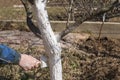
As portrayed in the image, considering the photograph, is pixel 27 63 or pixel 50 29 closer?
pixel 27 63

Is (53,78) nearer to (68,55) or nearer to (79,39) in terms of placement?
(68,55)

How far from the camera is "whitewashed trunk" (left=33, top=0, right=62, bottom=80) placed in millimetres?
3139

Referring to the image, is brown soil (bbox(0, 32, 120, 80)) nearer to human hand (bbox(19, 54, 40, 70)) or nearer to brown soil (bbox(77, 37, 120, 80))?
brown soil (bbox(77, 37, 120, 80))

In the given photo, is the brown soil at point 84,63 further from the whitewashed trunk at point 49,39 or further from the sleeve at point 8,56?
the sleeve at point 8,56

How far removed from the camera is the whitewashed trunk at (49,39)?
3139mm

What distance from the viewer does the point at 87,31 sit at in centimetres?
665

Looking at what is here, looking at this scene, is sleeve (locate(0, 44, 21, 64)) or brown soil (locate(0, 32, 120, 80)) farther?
brown soil (locate(0, 32, 120, 80))

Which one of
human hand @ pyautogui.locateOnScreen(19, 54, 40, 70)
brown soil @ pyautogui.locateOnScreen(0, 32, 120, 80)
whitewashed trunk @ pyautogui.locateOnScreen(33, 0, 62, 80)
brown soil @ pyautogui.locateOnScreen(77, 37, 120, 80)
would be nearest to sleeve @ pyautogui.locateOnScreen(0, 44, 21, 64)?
human hand @ pyautogui.locateOnScreen(19, 54, 40, 70)

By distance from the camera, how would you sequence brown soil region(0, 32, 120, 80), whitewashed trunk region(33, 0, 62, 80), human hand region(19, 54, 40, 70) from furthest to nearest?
brown soil region(0, 32, 120, 80)
whitewashed trunk region(33, 0, 62, 80)
human hand region(19, 54, 40, 70)

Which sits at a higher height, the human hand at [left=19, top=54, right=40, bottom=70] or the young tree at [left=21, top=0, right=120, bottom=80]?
the young tree at [left=21, top=0, right=120, bottom=80]

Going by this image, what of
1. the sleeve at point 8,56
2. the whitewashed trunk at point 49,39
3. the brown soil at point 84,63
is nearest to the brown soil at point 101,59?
the brown soil at point 84,63

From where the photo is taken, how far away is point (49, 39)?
3.29 metres

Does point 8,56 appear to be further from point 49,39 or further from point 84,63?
point 84,63

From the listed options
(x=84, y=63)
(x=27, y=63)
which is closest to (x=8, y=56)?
(x=27, y=63)
